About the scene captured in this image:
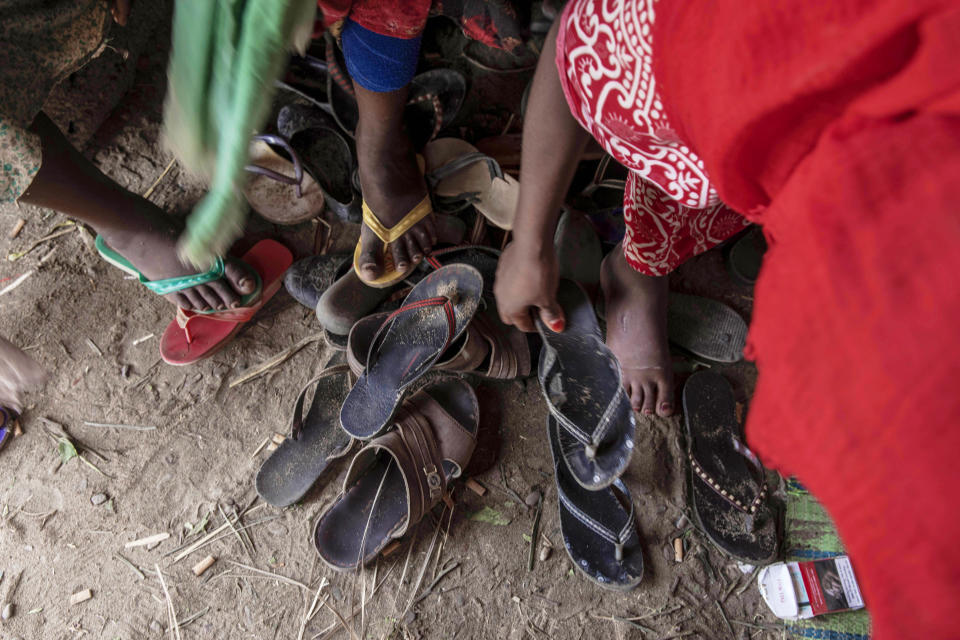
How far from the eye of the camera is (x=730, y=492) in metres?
1.18

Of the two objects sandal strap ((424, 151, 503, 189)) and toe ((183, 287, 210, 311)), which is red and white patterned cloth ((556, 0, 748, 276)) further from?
toe ((183, 287, 210, 311))

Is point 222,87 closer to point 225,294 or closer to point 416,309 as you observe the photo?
point 416,309

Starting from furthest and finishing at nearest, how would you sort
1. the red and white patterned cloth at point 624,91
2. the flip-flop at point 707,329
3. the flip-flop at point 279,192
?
the flip-flop at point 279,192 → the flip-flop at point 707,329 → the red and white patterned cloth at point 624,91

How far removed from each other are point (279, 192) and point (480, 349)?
691mm

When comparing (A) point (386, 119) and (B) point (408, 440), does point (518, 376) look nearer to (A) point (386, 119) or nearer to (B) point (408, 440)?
(B) point (408, 440)

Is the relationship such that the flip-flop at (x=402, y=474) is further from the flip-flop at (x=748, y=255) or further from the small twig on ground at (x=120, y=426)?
the flip-flop at (x=748, y=255)

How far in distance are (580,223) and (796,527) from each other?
0.82 meters

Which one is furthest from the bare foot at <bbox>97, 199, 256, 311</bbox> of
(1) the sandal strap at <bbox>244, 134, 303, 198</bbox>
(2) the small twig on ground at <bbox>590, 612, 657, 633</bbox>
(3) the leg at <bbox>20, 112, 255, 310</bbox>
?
(2) the small twig on ground at <bbox>590, 612, 657, 633</bbox>

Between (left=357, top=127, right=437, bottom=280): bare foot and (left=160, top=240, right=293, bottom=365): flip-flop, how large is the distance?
0.27 meters

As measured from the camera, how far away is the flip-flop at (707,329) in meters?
1.28

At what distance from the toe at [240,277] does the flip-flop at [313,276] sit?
85 mm

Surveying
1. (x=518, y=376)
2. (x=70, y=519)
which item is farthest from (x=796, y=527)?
(x=70, y=519)

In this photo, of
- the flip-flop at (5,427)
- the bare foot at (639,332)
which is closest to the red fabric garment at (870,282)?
the bare foot at (639,332)

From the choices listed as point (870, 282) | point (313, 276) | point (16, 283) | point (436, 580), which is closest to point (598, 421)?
point (436, 580)
